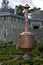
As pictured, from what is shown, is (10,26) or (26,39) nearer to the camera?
(26,39)

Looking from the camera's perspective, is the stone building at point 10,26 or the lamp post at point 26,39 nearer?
the lamp post at point 26,39

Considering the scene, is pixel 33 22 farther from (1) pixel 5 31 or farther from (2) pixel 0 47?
(2) pixel 0 47

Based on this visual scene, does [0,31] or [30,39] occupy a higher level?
[30,39]

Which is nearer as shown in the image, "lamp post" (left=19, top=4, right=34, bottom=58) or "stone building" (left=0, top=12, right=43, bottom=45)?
"lamp post" (left=19, top=4, right=34, bottom=58)

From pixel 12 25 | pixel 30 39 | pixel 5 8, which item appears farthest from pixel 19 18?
pixel 30 39

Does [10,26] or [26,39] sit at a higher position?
[26,39]

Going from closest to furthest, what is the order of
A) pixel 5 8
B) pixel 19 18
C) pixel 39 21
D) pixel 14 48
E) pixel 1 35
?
pixel 14 48 < pixel 1 35 < pixel 19 18 < pixel 39 21 < pixel 5 8

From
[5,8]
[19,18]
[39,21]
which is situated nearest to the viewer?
[19,18]

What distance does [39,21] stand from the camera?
209 ft

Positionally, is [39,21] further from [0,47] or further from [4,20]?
[0,47]

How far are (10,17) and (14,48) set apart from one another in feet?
65.3

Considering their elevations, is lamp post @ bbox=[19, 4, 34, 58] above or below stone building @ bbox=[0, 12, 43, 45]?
above

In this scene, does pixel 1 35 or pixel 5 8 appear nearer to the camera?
pixel 1 35

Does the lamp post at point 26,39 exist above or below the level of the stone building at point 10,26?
above
